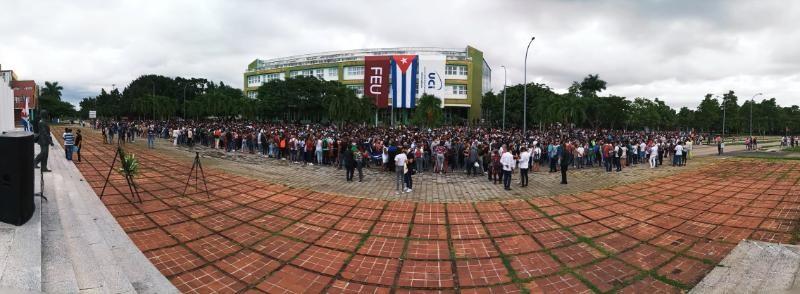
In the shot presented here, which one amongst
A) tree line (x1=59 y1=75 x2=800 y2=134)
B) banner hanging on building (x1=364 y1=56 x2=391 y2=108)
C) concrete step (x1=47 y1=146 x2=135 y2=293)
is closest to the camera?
concrete step (x1=47 y1=146 x2=135 y2=293)

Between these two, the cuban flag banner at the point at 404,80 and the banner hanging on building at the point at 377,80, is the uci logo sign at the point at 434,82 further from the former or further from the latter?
the banner hanging on building at the point at 377,80

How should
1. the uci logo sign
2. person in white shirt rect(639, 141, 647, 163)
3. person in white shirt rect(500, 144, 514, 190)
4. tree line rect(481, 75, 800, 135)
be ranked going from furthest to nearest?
the uci logo sign
tree line rect(481, 75, 800, 135)
person in white shirt rect(639, 141, 647, 163)
person in white shirt rect(500, 144, 514, 190)

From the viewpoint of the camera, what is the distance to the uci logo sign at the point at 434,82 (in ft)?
189

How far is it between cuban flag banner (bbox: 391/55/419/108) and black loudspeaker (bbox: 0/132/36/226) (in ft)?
173

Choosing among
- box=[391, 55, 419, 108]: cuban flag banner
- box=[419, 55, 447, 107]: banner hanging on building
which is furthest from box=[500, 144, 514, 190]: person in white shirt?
box=[419, 55, 447, 107]: banner hanging on building

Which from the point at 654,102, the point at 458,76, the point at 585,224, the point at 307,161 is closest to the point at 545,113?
the point at 458,76

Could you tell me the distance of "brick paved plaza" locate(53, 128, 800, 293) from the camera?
15.7 ft

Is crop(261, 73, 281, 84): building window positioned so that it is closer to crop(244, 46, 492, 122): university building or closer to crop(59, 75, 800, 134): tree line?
Answer: crop(244, 46, 492, 122): university building

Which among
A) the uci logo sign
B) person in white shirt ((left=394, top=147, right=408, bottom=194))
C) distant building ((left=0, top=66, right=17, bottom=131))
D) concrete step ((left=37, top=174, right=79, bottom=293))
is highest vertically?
the uci logo sign

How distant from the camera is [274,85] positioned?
56.8 meters

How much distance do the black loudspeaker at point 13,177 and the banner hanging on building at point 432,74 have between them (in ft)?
178

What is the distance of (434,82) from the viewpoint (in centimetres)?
5747

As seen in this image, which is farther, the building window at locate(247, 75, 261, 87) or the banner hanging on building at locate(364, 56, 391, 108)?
the building window at locate(247, 75, 261, 87)

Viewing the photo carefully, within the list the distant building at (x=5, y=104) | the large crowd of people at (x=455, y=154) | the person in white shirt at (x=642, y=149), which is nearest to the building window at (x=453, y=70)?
the large crowd of people at (x=455, y=154)
